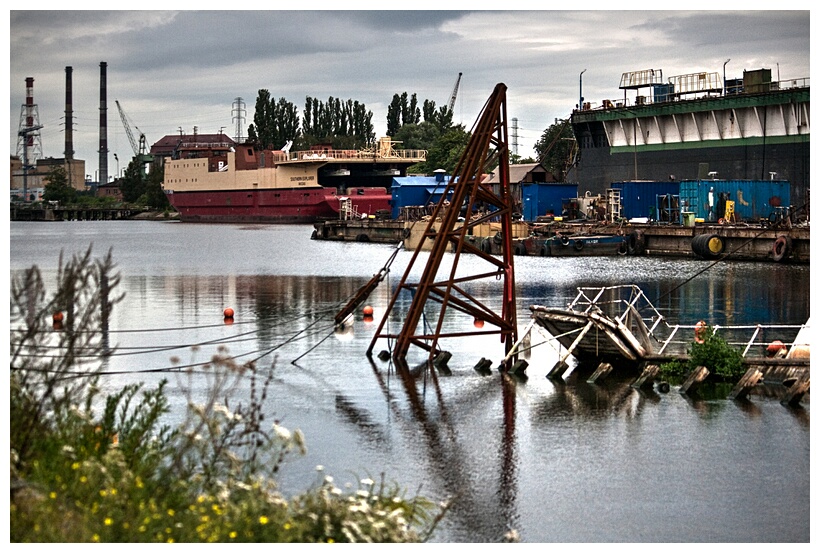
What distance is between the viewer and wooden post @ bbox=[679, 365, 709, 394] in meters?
20.7

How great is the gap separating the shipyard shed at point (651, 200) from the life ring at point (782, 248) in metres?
14.5

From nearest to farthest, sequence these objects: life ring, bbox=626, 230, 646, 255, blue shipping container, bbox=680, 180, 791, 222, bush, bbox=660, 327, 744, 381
A: bush, bbox=660, 327, 744, 381, blue shipping container, bbox=680, 180, 791, 222, life ring, bbox=626, 230, 646, 255

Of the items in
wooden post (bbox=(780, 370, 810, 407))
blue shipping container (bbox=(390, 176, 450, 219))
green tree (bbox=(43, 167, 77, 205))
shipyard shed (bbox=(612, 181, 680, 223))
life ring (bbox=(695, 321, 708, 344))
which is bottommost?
wooden post (bbox=(780, 370, 810, 407))

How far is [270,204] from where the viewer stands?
13388cm

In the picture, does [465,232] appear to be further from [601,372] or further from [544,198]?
[544,198]

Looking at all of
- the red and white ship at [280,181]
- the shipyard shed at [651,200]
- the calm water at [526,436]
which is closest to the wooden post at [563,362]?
the calm water at [526,436]

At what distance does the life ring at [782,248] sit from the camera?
5231cm

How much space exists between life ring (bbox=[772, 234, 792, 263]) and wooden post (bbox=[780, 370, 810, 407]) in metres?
33.8

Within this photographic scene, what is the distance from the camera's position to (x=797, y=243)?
52562 millimetres

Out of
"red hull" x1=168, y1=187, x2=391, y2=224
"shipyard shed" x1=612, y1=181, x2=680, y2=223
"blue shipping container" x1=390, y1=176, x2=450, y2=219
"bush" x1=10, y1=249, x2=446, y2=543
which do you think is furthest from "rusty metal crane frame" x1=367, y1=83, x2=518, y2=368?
"red hull" x1=168, y1=187, x2=391, y2=224

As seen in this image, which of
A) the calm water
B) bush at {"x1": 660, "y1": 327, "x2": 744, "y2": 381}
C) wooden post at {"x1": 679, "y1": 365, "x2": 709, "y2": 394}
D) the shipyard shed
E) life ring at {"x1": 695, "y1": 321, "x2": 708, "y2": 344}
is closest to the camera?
the calm water

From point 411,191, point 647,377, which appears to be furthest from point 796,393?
point 411,191

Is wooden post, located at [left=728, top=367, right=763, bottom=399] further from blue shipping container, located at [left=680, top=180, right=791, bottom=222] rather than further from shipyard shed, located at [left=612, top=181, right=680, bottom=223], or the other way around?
shipyard shed, located at [left=612, top=181, right=680, bottom=223]
